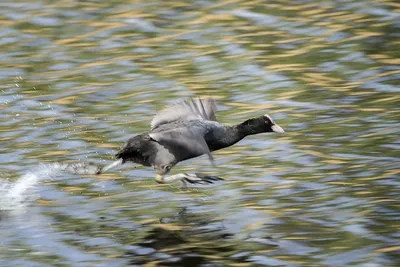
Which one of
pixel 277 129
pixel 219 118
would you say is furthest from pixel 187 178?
pixel 219 118

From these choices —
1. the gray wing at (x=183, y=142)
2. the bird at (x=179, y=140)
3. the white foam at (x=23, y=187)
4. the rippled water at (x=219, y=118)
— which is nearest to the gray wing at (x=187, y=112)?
the bird at (x=179, y=140)

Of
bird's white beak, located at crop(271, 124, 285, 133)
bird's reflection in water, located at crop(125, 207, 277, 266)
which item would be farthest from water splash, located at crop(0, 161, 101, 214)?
bird's white beak, located at crop(271, 124, 285, 133)

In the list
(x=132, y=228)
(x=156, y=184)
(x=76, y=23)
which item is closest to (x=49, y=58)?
(x=76, y=23)

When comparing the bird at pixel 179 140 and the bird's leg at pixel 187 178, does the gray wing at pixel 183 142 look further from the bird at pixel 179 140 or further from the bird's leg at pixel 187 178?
the bird's leg at pixel 187 178

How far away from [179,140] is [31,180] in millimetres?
1728

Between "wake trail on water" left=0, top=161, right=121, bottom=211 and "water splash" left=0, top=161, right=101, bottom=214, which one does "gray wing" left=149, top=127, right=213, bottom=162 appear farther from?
"water splash" left=0, top=161, right=101, bottom=214

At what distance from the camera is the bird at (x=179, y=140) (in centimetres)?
1020

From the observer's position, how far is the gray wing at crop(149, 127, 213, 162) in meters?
10.2

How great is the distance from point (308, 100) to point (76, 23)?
5.56 metres

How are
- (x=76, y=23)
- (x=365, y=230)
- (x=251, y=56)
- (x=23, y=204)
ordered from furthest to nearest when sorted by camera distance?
(x=76, y=23), (x=251, y=56), (x=23, y=204), (x=365, y=230)

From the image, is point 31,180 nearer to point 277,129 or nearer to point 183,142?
point 183,142

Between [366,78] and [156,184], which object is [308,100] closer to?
[366,78]

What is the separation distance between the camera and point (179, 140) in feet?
33.5

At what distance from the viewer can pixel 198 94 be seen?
13.8 m
